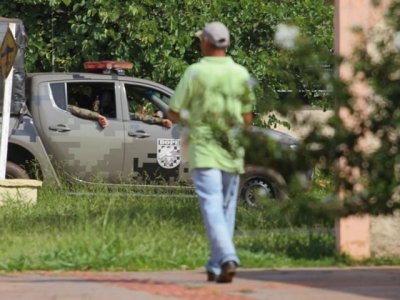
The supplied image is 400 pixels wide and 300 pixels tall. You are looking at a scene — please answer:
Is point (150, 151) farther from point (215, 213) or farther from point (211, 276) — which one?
point (215, 213)

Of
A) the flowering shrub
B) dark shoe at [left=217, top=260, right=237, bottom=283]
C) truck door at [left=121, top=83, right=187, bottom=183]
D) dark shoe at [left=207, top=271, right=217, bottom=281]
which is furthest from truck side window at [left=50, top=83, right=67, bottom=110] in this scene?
the flowering shrub

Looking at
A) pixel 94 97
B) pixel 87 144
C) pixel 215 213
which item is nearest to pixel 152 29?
pixel 94 97

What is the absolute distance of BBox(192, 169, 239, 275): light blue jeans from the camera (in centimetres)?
955

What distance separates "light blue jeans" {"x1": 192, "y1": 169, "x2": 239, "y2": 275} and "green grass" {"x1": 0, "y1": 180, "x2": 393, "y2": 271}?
392 mm

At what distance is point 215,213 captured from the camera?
31.6ft

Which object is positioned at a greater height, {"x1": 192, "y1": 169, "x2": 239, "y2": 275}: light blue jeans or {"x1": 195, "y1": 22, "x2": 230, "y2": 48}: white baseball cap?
{"x1": 195, "y1": 22, "x2": 230, "y2": 48}: white baseball cap

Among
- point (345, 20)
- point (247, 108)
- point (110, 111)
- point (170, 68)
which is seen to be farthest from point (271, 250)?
point (170, 68)

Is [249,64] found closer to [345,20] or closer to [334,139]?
[345,20]

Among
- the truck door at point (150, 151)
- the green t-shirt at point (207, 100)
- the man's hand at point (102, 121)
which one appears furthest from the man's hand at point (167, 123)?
the green t-shirt at point (207, 100)

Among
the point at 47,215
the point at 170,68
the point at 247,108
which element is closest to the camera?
the point at 247,108

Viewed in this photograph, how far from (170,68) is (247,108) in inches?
471

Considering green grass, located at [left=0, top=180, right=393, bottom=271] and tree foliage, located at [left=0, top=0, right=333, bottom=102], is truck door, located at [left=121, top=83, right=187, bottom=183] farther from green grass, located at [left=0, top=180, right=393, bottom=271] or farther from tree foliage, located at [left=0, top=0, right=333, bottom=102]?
green grass, located at [left=0, top=180, right=393, bottom=271]

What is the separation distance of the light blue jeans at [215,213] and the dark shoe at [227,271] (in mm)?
26

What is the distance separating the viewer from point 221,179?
32.1 feet
